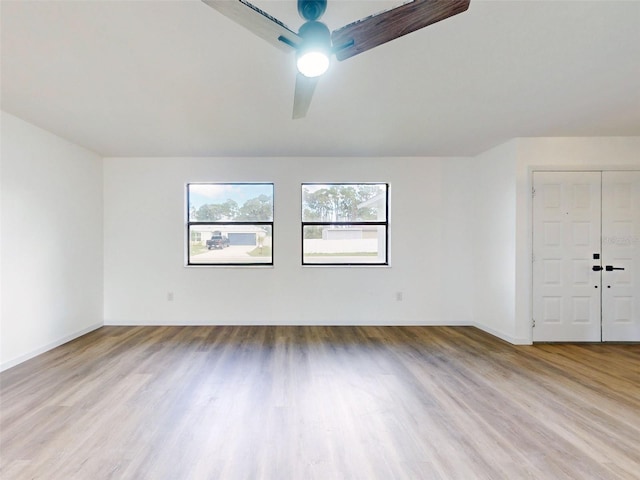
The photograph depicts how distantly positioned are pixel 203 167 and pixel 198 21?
9.81 ft

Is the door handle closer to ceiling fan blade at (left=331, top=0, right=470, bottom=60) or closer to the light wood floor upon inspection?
the light wood floor

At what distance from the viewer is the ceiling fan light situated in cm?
146

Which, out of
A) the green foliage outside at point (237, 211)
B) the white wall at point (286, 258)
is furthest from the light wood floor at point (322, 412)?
the green foliage outside at point (237, 211)

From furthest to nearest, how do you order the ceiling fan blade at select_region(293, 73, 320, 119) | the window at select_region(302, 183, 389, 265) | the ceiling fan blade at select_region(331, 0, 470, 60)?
the window at select_region(302, 183, 389, 265)
the ceiling fan blade at select_region(293, 73, 320, 119)
the ceiling fan blade at select_region(331, 0, 470, 60)

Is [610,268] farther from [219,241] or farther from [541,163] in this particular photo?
[219,241]

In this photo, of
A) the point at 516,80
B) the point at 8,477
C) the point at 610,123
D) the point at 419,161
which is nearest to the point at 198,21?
the point at 516,80

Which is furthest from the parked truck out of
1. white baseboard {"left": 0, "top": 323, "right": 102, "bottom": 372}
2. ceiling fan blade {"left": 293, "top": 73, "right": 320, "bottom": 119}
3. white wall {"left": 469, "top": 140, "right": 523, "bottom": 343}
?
white wall {"left": 469, "top": 140, "right": 523, "bottom": 343}

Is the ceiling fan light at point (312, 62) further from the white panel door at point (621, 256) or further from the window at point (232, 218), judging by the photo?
the white panel door at point (621, 256)

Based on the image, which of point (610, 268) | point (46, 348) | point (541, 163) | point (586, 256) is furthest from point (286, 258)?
point (610, 268)

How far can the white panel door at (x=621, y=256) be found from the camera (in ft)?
12.0

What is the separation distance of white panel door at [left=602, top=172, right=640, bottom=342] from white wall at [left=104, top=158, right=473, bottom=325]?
1566 millimetres

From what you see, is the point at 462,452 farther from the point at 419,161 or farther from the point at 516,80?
the point at 419,161

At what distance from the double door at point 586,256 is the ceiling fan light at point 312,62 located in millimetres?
3471

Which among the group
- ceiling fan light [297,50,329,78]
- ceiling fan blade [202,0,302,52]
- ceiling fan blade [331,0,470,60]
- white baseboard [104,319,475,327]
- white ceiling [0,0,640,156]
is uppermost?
white ceiling [0,0,640,156]
